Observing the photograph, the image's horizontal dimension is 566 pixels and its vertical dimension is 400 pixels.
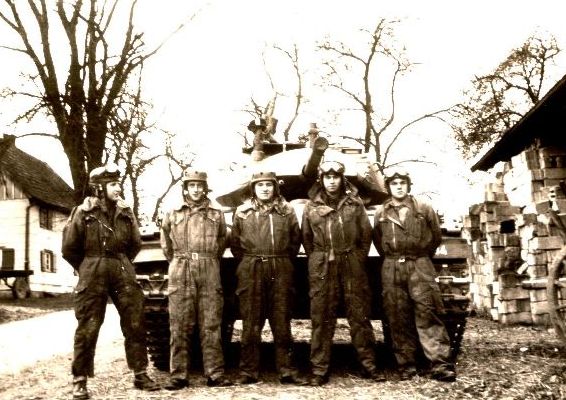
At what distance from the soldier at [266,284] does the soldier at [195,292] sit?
0.22 m

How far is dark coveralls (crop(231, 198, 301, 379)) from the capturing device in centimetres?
628

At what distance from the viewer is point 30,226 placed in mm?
29406

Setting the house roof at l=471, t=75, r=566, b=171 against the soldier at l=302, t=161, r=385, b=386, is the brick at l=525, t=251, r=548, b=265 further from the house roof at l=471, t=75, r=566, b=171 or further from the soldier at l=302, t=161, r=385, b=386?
the soldier at l=302, t=161, r=385, b=386

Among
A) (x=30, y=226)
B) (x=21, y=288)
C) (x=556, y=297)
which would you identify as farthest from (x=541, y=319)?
(x=30, y=226)

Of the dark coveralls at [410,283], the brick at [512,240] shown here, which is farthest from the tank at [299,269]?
the brick at [512,240]

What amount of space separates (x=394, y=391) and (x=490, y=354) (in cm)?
215

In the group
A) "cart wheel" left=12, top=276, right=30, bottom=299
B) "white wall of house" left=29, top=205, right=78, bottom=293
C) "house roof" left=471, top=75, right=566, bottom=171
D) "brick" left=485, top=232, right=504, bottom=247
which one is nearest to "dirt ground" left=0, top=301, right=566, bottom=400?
"brick" left=485, top=232, right=504, bottom=247

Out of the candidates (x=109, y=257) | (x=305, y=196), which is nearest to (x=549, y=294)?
(x=305, y=196)

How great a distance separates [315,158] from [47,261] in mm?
26068

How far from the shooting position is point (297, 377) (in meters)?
6.29

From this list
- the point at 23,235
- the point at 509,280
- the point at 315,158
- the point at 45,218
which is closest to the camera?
the point at 315,158

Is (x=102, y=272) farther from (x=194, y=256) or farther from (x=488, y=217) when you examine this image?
(x=488, y=217)

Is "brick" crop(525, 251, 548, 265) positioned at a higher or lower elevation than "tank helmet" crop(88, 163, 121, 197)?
lower

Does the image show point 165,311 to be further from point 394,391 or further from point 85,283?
point 394,391
